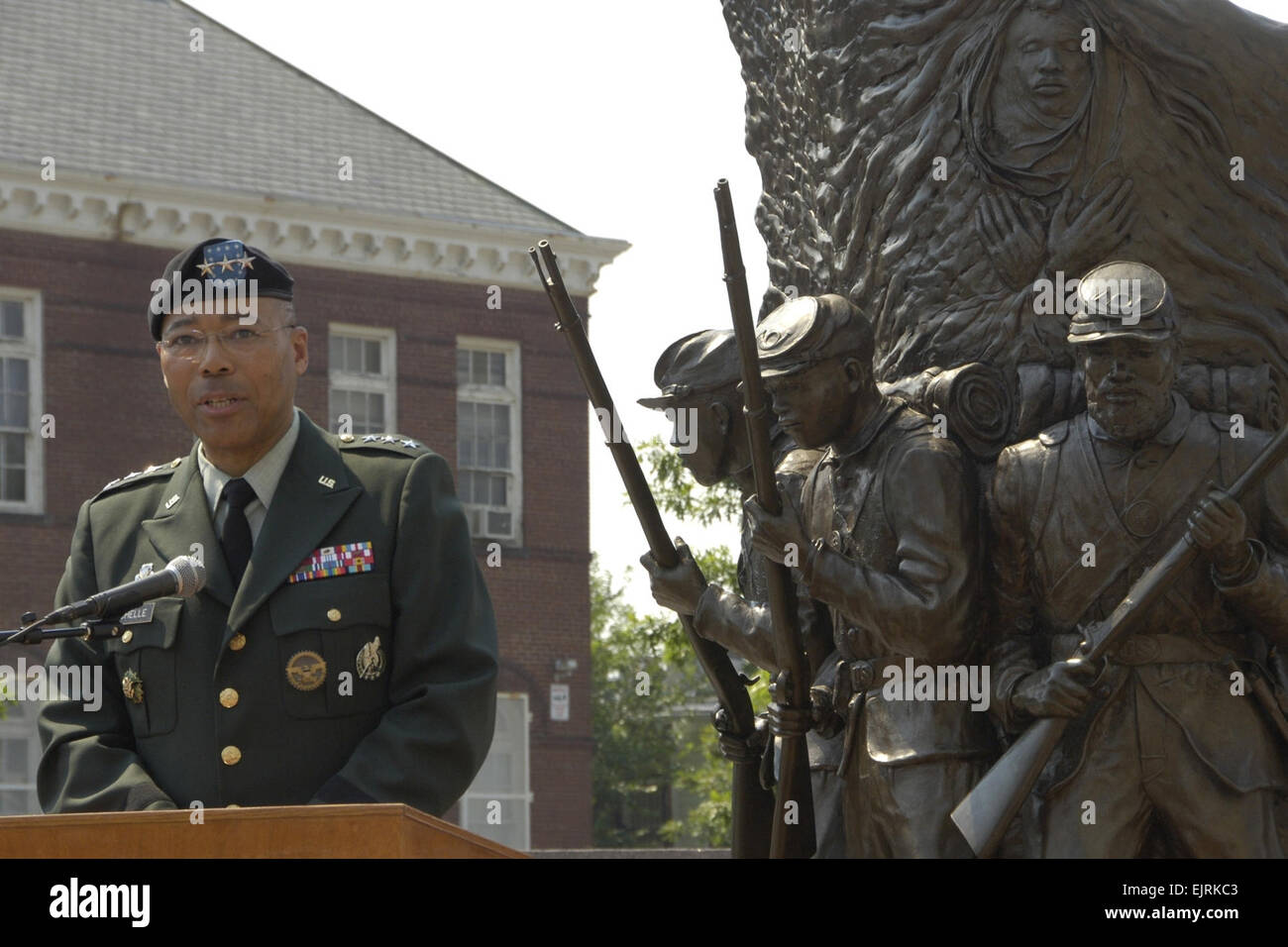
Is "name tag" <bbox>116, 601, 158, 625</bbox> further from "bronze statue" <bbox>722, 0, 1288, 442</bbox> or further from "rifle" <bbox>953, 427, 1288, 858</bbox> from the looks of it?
"bronze statue" <bbox>722, 0, 1288, 442</bbox>

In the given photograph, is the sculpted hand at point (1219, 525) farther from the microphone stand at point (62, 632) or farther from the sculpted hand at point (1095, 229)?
the microphone stand at point (62, 632)

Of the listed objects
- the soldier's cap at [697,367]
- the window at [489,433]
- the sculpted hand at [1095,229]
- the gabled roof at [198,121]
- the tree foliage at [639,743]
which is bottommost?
the tree foliage at [639,743]

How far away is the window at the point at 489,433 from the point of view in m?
29.1

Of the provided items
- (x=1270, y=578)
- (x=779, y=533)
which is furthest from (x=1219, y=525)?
(x=779, y=533)

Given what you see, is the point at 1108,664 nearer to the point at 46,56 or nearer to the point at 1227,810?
the point at 1227,810

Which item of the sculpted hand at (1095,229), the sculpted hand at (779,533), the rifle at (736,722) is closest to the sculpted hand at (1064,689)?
the sculpted hand at (779,533)

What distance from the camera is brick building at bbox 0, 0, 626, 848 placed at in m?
26.2

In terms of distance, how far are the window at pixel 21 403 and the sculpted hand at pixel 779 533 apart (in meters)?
22.0

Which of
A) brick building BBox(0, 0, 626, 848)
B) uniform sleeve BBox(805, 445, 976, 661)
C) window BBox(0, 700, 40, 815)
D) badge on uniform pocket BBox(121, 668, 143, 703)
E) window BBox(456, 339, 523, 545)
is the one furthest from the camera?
window BBox(456, 339, 523, 545)

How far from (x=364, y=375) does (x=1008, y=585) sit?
23.7 metres

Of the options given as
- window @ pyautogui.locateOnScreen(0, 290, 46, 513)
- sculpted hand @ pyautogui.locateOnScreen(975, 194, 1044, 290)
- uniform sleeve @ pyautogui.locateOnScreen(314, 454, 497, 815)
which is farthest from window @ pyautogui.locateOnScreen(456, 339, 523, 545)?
uniform sleeve @ pyautogui.locateOnScreen(314, 454, 497, 815)

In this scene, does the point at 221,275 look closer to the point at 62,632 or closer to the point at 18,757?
the point at 62,632

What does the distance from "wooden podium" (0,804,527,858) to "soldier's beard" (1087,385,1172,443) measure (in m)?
2.28
